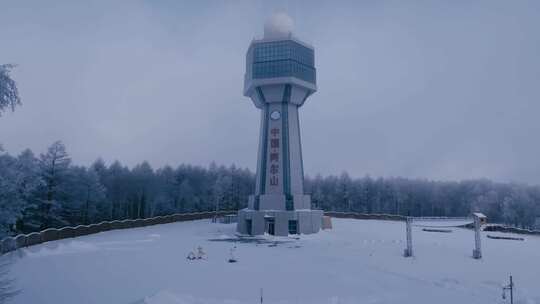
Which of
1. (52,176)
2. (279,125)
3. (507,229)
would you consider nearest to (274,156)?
(279,125)

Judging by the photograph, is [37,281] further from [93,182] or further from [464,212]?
[464,212]

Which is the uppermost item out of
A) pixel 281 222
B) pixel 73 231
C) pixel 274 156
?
pixel 274 156

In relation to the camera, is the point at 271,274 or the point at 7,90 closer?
the point at 7,90

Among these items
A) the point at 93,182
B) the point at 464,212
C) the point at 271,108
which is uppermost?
the point at 271,108

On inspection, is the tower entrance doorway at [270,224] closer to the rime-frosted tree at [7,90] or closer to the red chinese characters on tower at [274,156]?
the red chinese characters on tower at [274,156]

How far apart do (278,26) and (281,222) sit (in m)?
26.0

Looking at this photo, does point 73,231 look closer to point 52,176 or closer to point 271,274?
point 52,176

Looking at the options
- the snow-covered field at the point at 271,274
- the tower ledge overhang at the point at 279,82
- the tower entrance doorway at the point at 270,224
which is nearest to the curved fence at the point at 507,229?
the snow-covered field at the point at 271,274

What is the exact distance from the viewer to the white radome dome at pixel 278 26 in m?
50.1

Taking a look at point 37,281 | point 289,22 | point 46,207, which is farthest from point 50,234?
point 289,22

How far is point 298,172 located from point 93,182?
111ft

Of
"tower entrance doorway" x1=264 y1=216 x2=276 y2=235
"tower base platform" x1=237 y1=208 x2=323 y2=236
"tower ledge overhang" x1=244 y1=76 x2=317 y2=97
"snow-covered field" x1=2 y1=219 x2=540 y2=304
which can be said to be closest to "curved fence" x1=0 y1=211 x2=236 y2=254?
"snow-covered field" x1=2 y1=219 x2=540 y2=304

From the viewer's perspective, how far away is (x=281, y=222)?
43.4 m

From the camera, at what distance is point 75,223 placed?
192 ft
